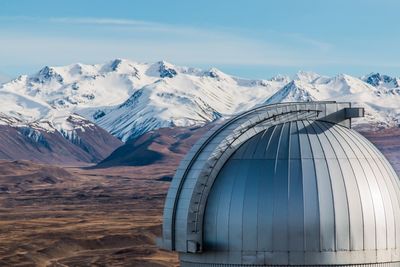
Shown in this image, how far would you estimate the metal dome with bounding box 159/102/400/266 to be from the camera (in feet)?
83.9

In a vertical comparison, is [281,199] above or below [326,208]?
above

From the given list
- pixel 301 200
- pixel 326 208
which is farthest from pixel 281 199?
pixel 326 208

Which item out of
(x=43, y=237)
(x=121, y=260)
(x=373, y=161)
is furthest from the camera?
(x=43, y=237)

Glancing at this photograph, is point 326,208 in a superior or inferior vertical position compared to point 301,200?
inferior

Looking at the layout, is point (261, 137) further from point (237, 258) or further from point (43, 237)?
point (43, 237)

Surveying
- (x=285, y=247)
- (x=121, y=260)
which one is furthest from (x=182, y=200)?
(x=121, y=260)

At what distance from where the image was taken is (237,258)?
1021 inches

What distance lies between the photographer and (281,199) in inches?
1008

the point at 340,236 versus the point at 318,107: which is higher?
the point at 318,107

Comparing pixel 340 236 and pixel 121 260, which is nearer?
pixel 340 236

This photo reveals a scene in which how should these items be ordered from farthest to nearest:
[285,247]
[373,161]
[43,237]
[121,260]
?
[43,237], [121,260], [373,161], [285,247]

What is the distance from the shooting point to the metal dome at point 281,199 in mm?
25562

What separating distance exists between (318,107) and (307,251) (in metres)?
4.66

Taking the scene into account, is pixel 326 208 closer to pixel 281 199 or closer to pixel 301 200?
pixel 301 200
